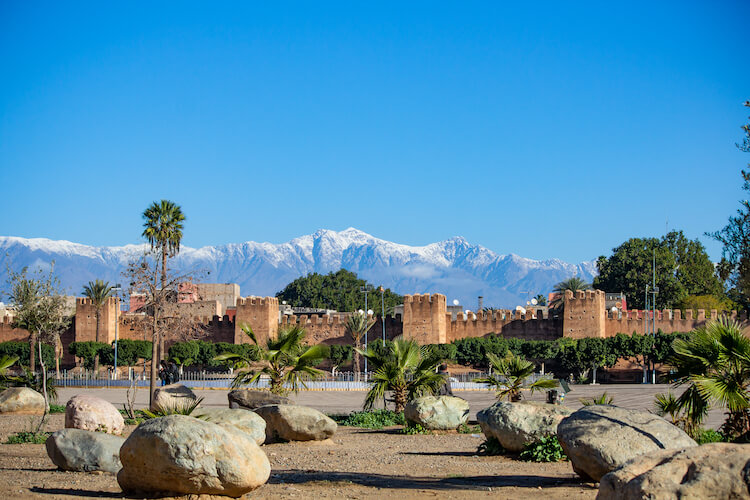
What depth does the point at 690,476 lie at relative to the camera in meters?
5.49

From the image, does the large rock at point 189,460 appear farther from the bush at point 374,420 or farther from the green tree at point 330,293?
the green tree at point 330,293

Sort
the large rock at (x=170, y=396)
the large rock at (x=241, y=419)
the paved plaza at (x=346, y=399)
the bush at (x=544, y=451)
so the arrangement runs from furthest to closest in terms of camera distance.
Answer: the paved plaza at (x=346, y=399) → the large rock at (x=170, y=396) → the large rock at (x=241, y=419) → the bush at (x=544, y=451)

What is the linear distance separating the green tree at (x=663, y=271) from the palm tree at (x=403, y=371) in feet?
171

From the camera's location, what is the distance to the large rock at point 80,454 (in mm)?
10016

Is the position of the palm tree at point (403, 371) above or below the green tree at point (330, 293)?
below

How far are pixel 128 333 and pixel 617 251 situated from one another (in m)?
42.6

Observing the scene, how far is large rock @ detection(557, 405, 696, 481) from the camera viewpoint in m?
8.62

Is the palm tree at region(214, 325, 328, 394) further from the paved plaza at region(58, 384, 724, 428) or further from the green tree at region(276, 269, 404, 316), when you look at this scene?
the green tree at region(276, 269, 404, 316)

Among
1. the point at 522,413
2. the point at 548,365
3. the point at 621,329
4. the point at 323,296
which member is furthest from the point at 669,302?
the point at 522,413

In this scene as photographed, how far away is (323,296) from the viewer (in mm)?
85375

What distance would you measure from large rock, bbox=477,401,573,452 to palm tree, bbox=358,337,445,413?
548cm

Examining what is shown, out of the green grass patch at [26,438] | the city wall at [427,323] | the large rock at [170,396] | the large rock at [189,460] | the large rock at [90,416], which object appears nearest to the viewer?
the large rock at [189,460]

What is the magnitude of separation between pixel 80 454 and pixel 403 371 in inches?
340

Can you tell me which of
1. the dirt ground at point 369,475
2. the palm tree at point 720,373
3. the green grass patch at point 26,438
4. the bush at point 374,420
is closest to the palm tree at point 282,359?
A: the bush at point 374,420
